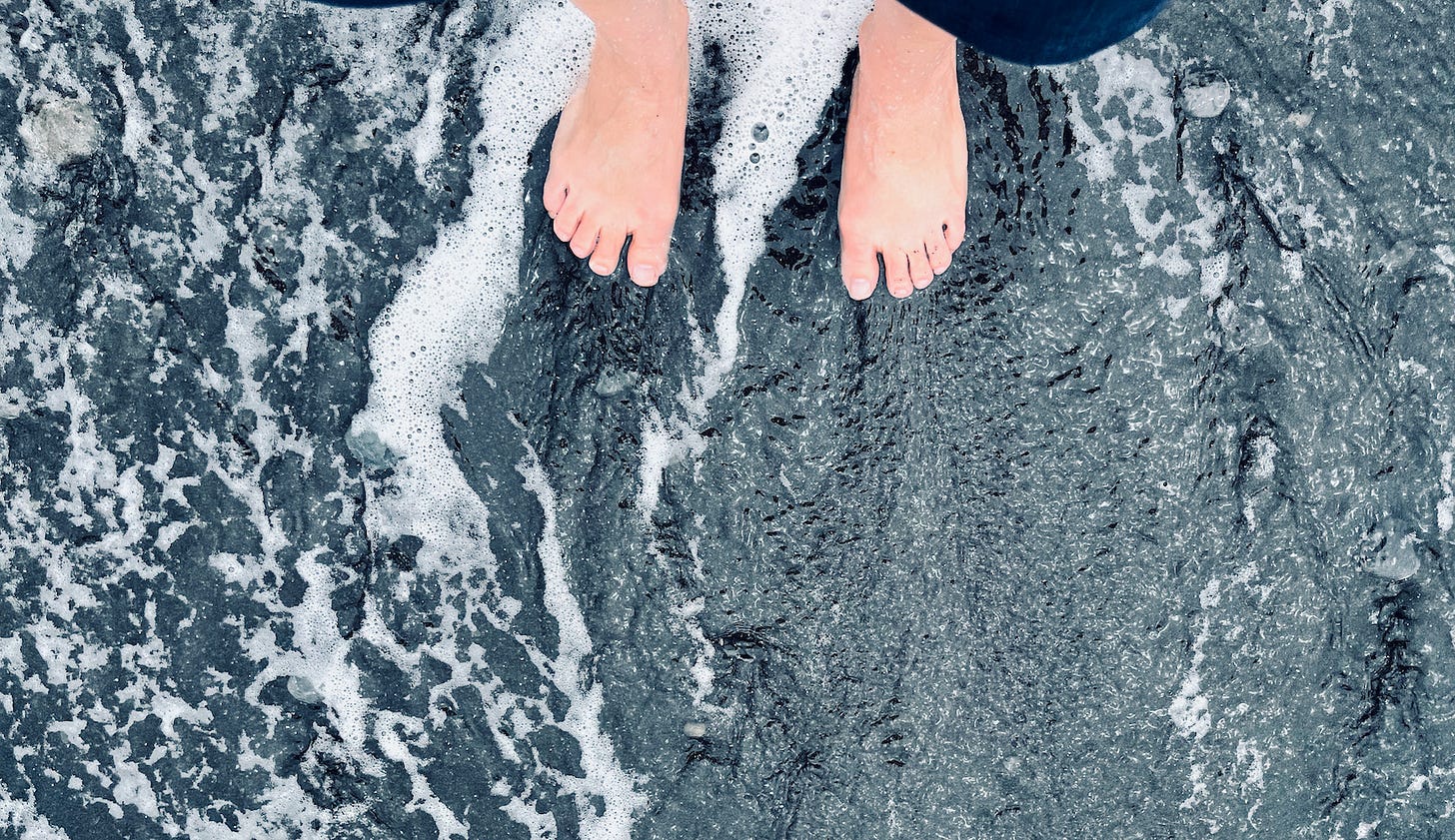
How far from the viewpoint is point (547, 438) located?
4.61 ft

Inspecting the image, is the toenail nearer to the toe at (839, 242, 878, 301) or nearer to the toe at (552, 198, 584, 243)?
the toe at (552, 198, 584, 243)

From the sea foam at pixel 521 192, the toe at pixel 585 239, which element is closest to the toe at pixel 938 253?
the sea foam at pixel 521 192

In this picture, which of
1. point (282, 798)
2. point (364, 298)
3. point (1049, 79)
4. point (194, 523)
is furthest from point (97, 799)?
point (1049, 79)

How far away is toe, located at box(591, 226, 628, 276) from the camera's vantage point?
1351 mm

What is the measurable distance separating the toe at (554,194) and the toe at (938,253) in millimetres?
532

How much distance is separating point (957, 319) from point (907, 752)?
0.66 metres

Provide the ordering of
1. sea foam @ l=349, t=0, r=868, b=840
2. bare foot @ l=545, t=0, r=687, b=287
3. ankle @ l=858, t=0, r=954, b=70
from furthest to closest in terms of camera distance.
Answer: sea foam @ l=349, t=0, r=868, b=840 < bare foot @ l=545, t=0, r=687, b=287 < ankle @ l=858, t=0, r=954, b=70

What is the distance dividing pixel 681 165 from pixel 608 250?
162 mm

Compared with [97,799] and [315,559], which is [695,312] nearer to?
[315,559]

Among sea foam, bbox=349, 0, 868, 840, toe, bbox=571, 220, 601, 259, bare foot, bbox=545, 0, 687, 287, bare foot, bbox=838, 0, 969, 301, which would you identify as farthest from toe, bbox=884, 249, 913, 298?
toe, bbox=571, 220, 601, 259

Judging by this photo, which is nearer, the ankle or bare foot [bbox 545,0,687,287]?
the ankle

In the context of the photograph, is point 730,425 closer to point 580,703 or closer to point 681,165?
point 681,165

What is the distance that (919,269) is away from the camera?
4.45 feet

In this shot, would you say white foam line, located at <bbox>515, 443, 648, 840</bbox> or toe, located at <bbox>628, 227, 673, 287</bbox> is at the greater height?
toe, located at <bbox>628, 227, 673, 287</bbox>
